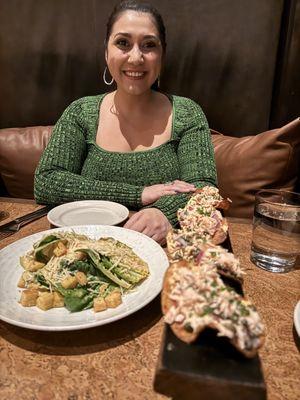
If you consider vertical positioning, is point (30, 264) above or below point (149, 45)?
below

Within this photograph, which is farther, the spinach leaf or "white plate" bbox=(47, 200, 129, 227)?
"white plate" bbox=(47, 200, 129, 227)

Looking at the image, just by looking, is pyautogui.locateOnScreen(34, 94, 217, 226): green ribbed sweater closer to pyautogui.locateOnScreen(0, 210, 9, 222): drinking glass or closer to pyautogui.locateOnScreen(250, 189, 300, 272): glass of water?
pyautogui.locateOnScreen(0, 210, 9, 222): drinking glass

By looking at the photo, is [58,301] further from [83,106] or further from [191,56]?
[191,56]

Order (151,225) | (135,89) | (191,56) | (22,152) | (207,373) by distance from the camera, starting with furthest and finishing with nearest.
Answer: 1. (22,152)
2. (191,56)
3. (135,89)
4. (151,225)
5. (207,373)

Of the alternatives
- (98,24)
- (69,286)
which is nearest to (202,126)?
(98,24)

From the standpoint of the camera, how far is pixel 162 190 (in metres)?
1.53

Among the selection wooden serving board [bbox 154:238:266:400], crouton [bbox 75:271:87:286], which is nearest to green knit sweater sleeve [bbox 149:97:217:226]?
crouton [bbox 75:271:87:286]

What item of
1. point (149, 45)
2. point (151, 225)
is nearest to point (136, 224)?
point (151, 225)

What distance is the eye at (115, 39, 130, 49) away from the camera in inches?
64.8

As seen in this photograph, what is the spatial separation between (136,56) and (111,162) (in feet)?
1.68

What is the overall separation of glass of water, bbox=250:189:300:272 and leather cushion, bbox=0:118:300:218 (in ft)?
3.09

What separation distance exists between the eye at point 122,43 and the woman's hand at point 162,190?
696 mm

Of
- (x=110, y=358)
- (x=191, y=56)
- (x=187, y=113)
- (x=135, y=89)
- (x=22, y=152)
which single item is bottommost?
(x=22, y=152)

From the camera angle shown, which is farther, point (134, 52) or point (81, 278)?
point (134, 52)
